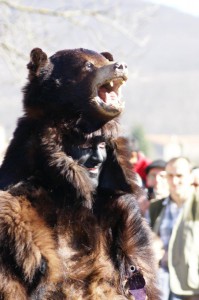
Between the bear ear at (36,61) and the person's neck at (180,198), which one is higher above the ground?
the bear ear at (36,61)

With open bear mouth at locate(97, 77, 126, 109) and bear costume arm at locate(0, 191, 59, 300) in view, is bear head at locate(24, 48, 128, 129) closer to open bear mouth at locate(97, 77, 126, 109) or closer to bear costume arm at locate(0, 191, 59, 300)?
open bear mouth at locate(97, 77, 126, 109)

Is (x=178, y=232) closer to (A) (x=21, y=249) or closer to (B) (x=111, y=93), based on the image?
(B) (x=111, y=93)

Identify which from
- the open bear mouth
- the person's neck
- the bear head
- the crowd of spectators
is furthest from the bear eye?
the person's neck

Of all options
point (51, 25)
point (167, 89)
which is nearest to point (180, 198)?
point (51, 25)

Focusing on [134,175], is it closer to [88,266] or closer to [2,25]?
[88,266]

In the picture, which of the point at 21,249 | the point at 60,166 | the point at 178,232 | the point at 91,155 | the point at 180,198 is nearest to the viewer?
the point at 21,249

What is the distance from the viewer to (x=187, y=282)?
29.5 ft

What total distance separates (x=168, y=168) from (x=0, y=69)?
17.8 ft

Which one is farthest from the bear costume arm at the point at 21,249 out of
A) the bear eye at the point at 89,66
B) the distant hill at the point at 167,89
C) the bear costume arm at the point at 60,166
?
the distant hill at the point at 167,89

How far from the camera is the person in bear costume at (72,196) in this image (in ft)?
16.0

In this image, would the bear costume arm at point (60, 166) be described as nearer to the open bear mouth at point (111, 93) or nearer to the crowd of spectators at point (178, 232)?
the open bear mouth at point (111, 93)

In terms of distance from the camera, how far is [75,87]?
5281 millimetres

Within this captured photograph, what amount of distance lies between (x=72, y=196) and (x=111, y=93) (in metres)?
0.60

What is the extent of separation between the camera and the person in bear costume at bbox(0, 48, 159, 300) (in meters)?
4.88
